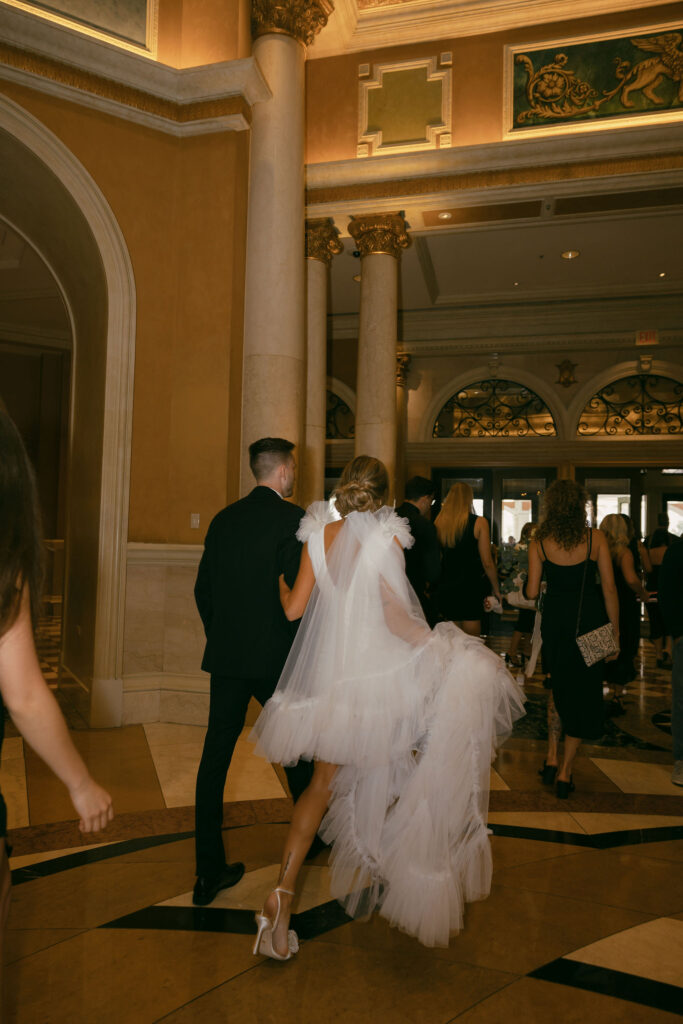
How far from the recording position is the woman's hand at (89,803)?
134 centimetres

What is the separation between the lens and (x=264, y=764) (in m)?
4.25

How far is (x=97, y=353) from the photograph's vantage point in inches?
213

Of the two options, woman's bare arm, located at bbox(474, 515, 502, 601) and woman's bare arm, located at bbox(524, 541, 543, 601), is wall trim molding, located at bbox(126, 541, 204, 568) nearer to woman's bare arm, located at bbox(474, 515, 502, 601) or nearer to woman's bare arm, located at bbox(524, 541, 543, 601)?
woman's bare arm, located at bbox(474, 515, 502, 601)

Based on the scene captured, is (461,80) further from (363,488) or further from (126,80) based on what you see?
(363,488)

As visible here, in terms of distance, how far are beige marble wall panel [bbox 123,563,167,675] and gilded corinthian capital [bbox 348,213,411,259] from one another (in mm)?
4132

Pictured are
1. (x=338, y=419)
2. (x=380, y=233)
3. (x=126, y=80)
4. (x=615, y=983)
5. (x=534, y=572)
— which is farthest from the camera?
(x=338, y=419)

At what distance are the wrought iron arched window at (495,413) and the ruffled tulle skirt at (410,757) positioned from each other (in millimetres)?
10423

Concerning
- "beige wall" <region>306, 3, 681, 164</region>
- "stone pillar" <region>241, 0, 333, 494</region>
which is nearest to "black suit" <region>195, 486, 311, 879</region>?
"stone pillar" <region>241, 0, 333, 494</region>

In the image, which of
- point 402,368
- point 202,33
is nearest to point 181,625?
point 202,33

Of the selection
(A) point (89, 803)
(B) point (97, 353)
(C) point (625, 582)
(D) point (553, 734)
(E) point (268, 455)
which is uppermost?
(B) point (97, 353)

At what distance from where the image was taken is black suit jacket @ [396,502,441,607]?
405cm

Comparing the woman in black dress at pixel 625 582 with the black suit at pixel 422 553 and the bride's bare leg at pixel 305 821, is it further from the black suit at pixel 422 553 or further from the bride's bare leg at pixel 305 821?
the bride's bare leg at pixel 305 821

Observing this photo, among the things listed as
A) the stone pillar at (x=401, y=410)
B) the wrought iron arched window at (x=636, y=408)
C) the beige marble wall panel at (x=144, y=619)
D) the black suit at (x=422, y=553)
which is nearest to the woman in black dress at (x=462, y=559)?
the black suit at (x=422, y=553)

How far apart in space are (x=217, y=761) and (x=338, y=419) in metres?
10.8
